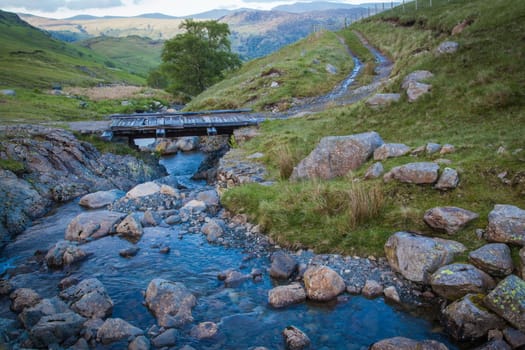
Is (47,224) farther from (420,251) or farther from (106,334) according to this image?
(420,251)

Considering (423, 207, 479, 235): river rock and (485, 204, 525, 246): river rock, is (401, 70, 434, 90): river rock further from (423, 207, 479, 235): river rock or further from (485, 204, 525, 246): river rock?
(485, 204, 525, 246): river rock

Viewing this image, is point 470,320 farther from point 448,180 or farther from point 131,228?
point 131,228

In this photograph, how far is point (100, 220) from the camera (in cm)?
1384

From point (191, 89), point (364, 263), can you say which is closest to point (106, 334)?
point (364, 263)

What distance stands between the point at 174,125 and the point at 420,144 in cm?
1529

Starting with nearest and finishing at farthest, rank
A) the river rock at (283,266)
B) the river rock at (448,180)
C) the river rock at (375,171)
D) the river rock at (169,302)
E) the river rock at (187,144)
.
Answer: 1. the river rock at (169,302)
2. the river rock at (283,266)
3. the river rock at (448,180)
4. the river rock at (375,171)
5. the river rock at (187,144)

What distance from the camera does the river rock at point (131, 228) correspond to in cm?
1323

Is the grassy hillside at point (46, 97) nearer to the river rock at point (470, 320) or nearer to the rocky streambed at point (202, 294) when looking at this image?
the rocky streambed at point (202, 294)

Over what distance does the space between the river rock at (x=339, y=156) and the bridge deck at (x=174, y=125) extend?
1190 centimetres

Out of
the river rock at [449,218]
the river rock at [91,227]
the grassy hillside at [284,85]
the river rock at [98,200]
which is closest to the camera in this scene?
the river rock at [449,218]

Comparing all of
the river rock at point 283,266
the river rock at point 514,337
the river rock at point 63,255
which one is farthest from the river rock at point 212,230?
the river rock at point 514,337

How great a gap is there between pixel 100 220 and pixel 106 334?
653 cm

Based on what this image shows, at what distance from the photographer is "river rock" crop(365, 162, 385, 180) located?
41.3 ft

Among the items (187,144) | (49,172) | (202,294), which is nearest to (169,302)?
(202,294)
